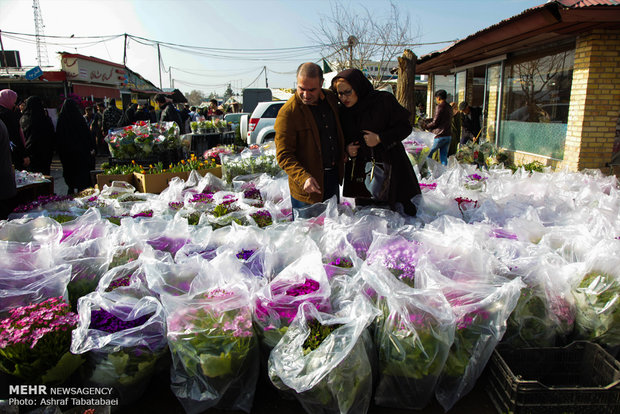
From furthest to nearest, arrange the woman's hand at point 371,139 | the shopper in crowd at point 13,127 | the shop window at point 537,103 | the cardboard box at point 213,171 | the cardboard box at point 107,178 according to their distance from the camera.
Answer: the shop window at point 537,103 < the shopper in crowd at point 13,127 < the cardboard box at point 213,171 < the cardboard box at point 107,178 < the woman's hand at point 371,139

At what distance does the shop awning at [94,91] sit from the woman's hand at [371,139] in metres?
19.9

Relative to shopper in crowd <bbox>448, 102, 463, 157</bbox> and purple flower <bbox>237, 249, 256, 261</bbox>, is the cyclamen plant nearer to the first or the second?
purple flower <bbox>237, 249, 256, 261</bbox>

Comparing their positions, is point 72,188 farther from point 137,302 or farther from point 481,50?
point 481,50

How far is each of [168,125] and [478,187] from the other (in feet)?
15.2

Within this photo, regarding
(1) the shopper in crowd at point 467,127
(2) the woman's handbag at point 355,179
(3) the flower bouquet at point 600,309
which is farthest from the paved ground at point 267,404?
(1) the shopper in crowd at point 467,127

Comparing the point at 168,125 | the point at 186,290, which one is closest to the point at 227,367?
the point at 186,290

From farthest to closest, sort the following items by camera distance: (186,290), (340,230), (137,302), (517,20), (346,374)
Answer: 1. (517,20)
2. (340,230)
3. (186,290)
4. (137,302)
5. (346,374)

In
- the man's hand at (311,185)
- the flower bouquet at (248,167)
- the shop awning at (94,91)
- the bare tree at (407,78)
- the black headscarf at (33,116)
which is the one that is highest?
the shop awning at (94,91)

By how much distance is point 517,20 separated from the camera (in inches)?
216

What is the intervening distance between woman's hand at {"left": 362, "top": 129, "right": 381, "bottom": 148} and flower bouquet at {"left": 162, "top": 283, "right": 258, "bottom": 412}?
139 centimetres

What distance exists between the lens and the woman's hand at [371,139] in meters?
2.90

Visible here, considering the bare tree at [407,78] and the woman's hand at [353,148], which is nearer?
the woman's hand at [353,148]

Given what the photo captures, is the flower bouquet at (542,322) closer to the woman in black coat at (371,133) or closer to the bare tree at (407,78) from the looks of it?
the woman in black coat at (371,133)

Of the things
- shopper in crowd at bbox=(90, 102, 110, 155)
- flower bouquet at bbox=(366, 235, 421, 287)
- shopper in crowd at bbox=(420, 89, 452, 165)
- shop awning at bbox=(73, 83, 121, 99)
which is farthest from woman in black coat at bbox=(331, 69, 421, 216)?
shop awning at bbox=(73, 83, 121, 99)
